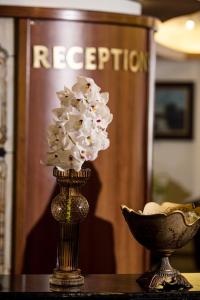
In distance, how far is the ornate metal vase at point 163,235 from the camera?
3115 mm

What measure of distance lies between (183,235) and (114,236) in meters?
2.01

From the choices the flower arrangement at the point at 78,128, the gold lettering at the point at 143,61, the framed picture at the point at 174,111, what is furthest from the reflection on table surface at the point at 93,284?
the framed picture at the point at 174,111

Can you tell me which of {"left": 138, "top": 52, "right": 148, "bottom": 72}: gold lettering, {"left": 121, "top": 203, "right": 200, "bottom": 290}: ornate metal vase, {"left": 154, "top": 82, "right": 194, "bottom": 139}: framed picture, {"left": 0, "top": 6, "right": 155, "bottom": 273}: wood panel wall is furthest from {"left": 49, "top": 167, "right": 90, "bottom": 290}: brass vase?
{"left": 154, "top": 82, "right": 194, "bottom": 139}: framed picture

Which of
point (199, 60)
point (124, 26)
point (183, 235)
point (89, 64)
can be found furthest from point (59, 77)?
point (199, 60)

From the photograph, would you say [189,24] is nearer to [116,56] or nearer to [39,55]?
[116,56]

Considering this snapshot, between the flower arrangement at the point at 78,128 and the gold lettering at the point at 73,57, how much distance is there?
1795 millimetres

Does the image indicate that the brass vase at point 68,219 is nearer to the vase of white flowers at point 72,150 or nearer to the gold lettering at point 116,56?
the vase of white flowers at point 72,150

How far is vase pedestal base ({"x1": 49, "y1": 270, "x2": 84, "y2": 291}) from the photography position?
318 centimetres

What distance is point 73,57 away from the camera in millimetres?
4953

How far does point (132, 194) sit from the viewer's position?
5191mm

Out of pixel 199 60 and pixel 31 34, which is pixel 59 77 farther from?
pixel 199 60

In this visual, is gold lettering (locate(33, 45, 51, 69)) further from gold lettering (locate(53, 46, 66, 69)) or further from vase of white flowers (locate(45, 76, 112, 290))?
vase of white flowers (locate(45, 76, 112, 290))

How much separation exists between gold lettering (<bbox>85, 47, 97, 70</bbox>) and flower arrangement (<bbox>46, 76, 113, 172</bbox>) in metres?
1.83

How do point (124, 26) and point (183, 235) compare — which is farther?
point (124, 26)
